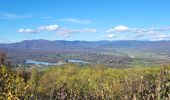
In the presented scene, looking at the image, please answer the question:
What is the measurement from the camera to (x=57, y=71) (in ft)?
257

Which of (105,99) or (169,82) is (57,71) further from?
(169,82)

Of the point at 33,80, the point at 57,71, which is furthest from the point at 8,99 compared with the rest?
the point at 57,71

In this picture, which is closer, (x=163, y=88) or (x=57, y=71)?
(x=163, y=88)

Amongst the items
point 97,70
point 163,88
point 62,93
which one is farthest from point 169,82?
point 97,70

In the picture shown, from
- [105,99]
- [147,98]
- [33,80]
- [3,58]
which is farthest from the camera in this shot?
[3,58]

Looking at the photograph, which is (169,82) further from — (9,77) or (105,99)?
(9,77)

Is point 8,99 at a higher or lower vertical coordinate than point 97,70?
higher

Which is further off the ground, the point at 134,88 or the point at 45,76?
the point at 134,88

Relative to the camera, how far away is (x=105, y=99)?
2984 centimetres

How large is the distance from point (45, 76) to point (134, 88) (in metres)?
46.7

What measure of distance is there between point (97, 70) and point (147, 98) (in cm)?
5664

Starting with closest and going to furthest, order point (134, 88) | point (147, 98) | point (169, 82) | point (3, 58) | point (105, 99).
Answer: point (147, 98), point (169, 82), point (134, 88), point (105, 99), point (3, 58)

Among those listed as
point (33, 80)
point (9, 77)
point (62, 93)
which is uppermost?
point (9, 77)

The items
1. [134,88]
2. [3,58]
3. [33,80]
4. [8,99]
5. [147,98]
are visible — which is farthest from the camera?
[3,58]
